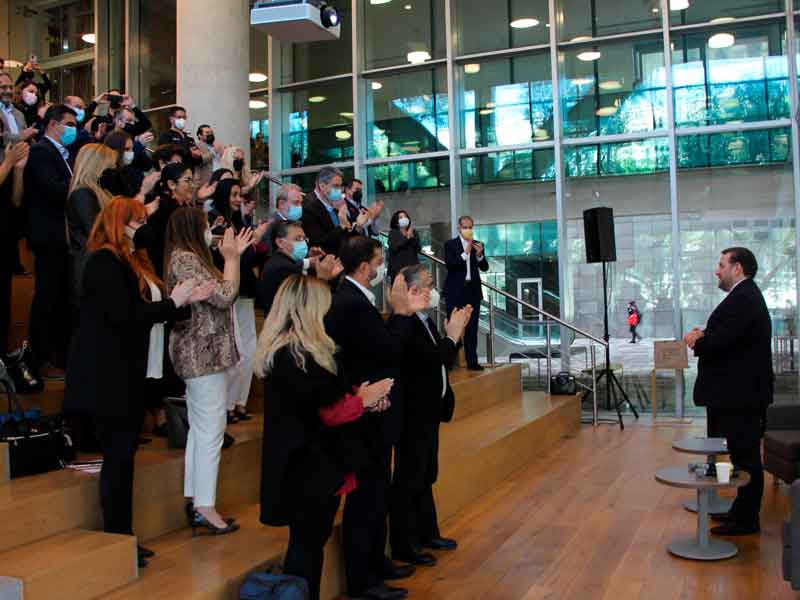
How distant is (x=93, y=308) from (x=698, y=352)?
3507mm

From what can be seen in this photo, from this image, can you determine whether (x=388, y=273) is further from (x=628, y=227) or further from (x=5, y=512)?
(x=5, y=512)

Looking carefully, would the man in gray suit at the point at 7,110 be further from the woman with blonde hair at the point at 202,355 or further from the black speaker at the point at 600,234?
the black speaker at the point at 600,234

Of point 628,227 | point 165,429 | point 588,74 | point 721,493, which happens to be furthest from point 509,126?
point 165,429

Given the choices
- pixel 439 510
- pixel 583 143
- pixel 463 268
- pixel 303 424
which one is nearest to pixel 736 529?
pixel 439 510

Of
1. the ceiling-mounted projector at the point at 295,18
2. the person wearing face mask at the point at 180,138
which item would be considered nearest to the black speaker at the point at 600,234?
the ceiling-mounted projector at the point at 295,18

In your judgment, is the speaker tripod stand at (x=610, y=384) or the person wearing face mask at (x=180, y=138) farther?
the speaker tripod stand at (x=610, y=384)

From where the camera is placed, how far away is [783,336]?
32.8 ft

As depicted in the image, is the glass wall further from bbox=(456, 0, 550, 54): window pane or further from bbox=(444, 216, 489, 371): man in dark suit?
bbox=(444, 216, 489, 371): man in dark suit

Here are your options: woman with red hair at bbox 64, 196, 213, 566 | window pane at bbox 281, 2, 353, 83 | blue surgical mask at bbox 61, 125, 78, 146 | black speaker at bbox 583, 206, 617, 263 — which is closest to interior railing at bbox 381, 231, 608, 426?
black speaker at bbox 583, 206, 617, 263

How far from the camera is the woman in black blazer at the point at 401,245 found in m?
8.59

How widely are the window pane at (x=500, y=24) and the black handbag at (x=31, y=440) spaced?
30.4ft

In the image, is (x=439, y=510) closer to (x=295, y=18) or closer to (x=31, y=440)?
(x=31, y=440)

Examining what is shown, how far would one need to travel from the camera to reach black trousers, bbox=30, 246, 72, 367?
4.62 meters

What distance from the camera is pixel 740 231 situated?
1033 cm
